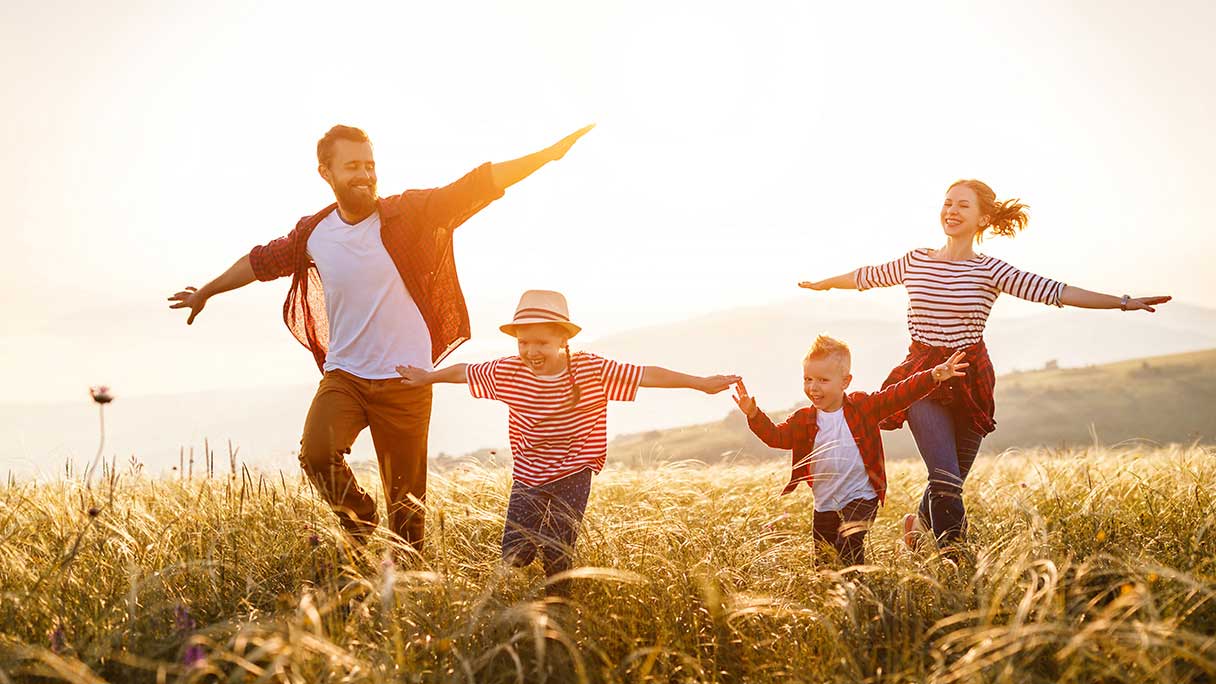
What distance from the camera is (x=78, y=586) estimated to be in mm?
4535

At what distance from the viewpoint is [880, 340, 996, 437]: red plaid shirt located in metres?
5.65

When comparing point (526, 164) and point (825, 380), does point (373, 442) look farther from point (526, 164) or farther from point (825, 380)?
point (825, 380)

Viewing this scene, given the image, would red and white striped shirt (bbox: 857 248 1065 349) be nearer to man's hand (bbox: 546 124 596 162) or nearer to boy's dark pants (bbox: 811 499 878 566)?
boy's dark pants (bbox: 811 499 878 566)

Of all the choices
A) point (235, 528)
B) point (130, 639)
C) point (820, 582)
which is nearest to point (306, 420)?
point (235, 528)

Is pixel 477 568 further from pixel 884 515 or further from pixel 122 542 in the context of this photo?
pixel 884 515

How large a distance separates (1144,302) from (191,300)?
5.69m

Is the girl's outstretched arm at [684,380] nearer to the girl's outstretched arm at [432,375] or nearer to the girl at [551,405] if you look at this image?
the girl at [551,405]

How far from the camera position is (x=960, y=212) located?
18.8 feet

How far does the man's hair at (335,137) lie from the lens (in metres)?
5.74

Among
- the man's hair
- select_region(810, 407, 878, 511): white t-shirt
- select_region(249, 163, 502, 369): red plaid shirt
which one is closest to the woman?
select_region(810, 407, 878, 511): white t-shirt

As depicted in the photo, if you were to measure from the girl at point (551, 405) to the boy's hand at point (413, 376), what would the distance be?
313 mm

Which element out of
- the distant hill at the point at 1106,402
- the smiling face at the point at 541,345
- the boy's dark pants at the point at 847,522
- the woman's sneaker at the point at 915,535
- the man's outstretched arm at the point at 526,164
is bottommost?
the distant hill at the point at 1106,402

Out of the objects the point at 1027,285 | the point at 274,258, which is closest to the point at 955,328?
the point at 1027,285

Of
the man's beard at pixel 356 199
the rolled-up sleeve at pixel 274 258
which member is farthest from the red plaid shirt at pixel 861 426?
the rolled-up sleeve at pixel 274 258
